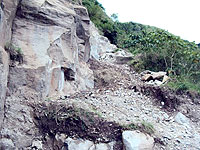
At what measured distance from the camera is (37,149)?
16.2 ft

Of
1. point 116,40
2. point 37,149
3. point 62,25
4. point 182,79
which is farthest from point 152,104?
point 116,40

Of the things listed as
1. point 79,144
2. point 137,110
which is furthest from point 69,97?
point 137,110

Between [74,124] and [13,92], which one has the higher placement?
[13,92]

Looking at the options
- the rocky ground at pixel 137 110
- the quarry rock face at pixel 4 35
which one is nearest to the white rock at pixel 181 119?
the rocky ground at pixel 137 110

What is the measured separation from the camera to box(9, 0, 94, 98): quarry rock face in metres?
5.57

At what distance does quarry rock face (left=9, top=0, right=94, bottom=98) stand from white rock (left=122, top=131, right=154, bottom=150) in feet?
6.67

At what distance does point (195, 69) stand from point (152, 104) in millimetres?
3970

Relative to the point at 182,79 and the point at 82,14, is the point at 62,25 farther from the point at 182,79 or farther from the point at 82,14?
the point at 182,79

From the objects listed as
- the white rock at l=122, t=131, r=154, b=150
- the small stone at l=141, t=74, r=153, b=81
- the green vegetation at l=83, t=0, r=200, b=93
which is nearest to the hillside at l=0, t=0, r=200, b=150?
the white rock at l=122, t=131, r=154, b=150

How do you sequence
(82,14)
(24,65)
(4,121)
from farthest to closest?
1. (82,14)
2. (24,65)
3. (4,121)

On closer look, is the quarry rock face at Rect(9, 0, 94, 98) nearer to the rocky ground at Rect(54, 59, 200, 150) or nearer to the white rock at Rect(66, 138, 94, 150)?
the rocky ground at Rect(54, 59, 200, 150)

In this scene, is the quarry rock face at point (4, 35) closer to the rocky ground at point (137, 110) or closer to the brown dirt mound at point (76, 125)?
the brown dirt mound at point (76, 125)

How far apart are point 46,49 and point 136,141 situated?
9.73 feet

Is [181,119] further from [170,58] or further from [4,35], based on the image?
[4,35]
